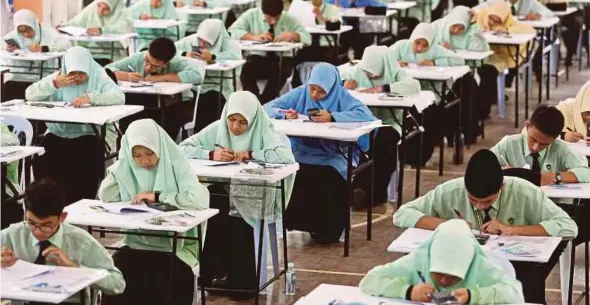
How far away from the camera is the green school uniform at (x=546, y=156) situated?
744cm

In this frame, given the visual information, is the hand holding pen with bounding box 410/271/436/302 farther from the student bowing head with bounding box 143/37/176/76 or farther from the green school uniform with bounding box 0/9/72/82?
the green school uniform with bounding box 0/9/72/82

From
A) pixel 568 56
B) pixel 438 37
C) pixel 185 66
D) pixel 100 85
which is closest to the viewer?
pixel 100 85

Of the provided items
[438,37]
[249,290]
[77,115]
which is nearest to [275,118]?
[77,115]

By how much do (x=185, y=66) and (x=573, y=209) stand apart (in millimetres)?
4536

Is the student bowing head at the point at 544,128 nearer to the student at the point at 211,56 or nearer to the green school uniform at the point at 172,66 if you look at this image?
the green school uniform at the point at 172,66

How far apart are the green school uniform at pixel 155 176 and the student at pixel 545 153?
65.1 inches

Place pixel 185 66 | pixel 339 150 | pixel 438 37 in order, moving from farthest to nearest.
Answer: pixel 438 37, pixel 185 66, pixel 339 150

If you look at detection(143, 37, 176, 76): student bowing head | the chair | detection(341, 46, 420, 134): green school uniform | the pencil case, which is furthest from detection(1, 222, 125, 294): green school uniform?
the pencil case

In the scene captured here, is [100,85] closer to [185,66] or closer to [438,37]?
[185,66]

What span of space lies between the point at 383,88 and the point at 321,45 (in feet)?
15.5

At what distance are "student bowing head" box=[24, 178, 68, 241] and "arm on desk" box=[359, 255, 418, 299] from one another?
1274mm

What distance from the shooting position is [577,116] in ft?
28.8

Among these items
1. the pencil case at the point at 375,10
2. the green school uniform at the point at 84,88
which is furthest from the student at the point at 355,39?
the green school uniform at the point at 84,88

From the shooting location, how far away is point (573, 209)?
7.22 metres
